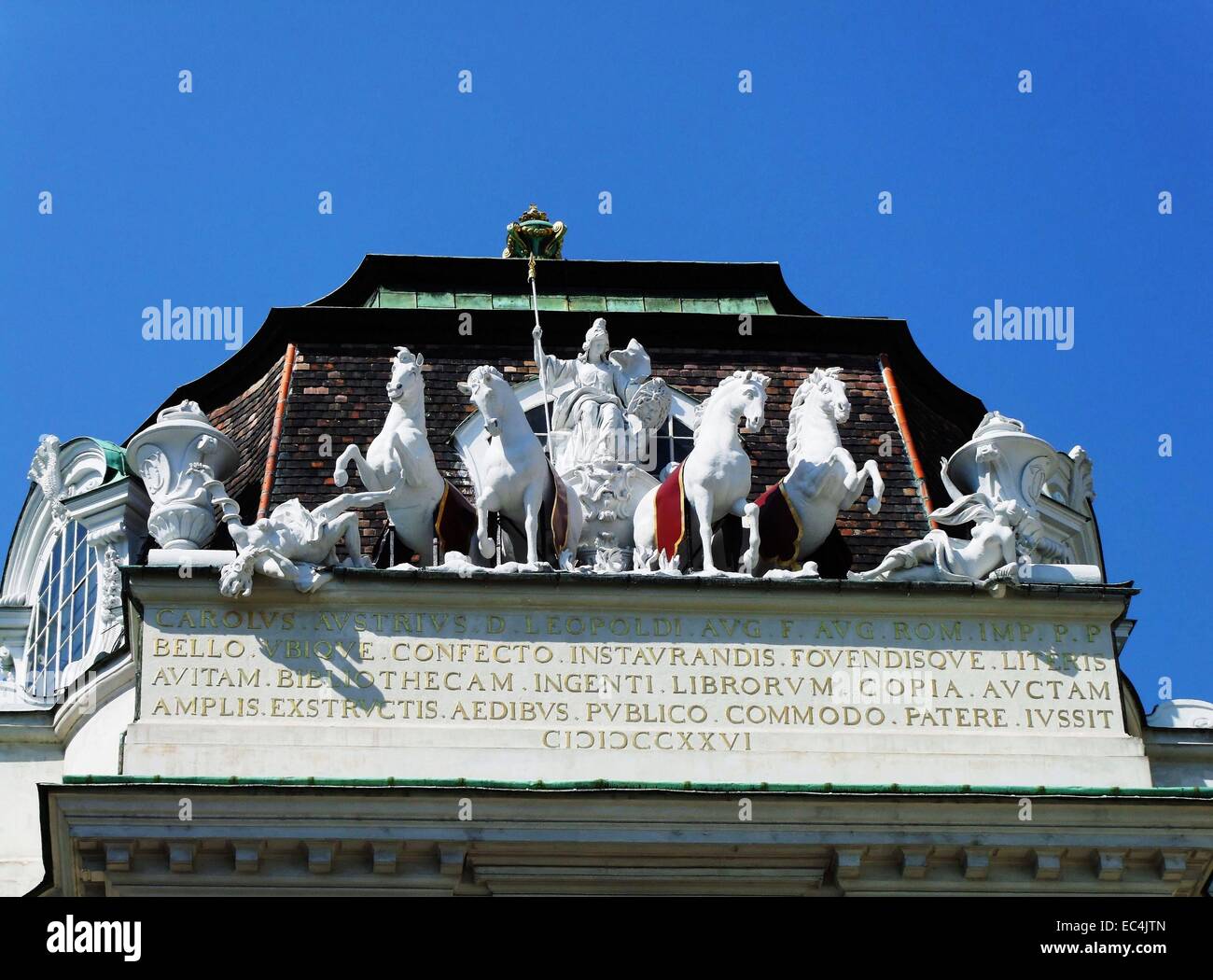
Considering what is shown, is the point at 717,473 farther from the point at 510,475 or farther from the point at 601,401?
the point at 601,401

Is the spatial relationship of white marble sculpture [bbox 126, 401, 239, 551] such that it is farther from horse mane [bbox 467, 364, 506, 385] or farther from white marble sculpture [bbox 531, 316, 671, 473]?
white marble sculpture [bbox 531, 316, 671, 473]

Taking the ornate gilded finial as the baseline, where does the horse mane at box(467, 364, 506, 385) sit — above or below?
below

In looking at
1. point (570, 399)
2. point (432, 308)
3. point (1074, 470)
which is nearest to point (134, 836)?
point (570, 399)

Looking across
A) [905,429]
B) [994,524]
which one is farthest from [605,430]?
[994,524]

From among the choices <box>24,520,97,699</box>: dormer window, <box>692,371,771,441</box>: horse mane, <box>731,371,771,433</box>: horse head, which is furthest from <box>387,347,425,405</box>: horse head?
<box>24,520,97,699</box>: dormer window

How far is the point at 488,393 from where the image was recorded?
113 feet

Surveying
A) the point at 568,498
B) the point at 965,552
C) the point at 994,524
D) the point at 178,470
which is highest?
the point at 178,470

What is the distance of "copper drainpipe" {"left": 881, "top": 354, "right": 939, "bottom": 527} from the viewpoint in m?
37.3

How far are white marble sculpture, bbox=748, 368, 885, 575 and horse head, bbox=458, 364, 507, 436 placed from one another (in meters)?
3.08

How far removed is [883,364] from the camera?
39906 millimetres

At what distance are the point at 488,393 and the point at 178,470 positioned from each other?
12.0ft
